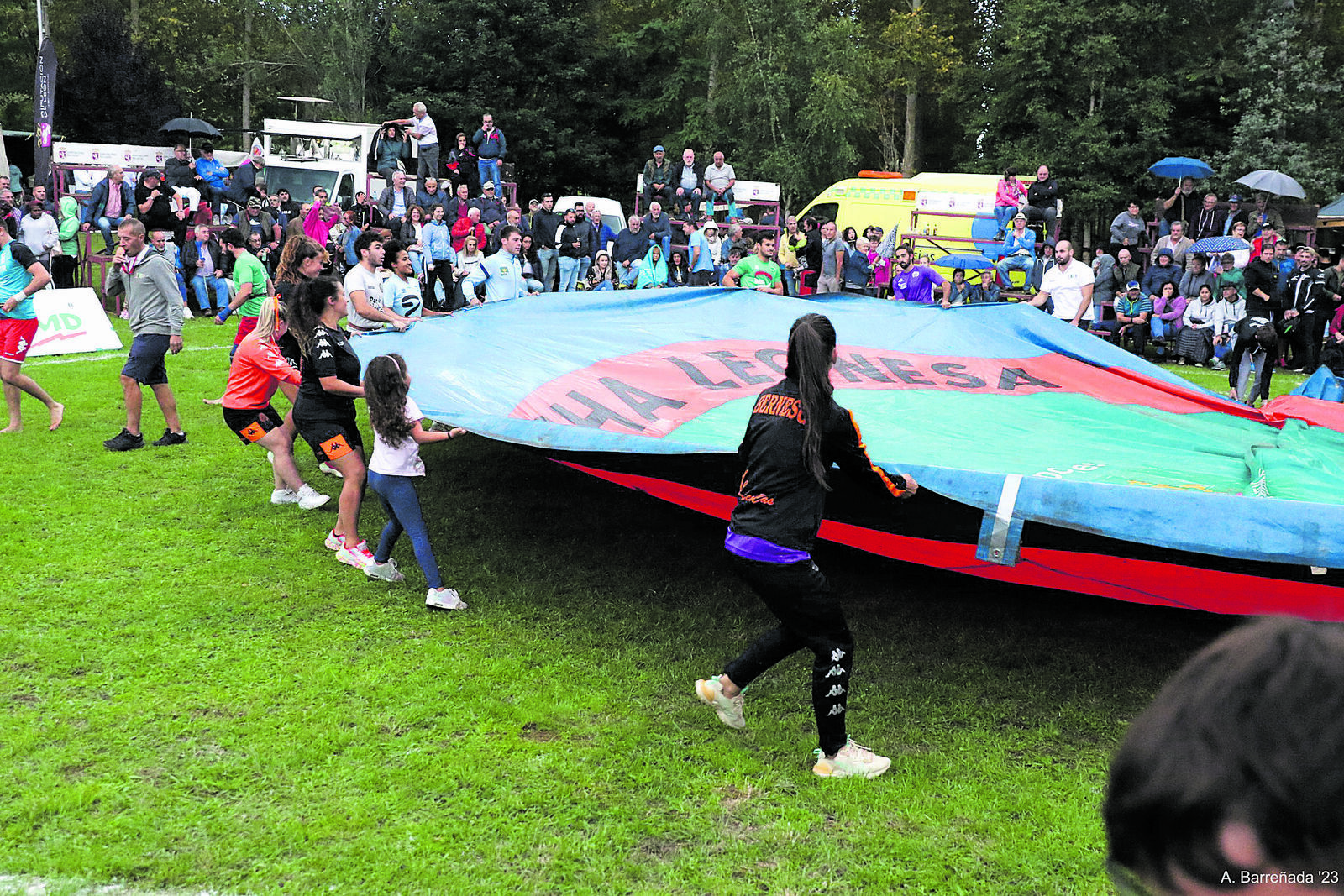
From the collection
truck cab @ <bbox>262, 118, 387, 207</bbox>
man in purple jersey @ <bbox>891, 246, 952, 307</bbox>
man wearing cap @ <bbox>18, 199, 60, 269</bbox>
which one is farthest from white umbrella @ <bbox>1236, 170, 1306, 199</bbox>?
man wearing cap @ <bbox>18, 199, 60, 269</bbox>

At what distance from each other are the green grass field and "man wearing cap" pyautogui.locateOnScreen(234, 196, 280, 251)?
35.8 ft

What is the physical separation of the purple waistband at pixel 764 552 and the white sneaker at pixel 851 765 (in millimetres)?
809

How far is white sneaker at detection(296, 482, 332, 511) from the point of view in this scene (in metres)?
7.68

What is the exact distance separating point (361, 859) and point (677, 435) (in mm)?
2669

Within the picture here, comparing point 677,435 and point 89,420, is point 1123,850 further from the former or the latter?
point 89,420

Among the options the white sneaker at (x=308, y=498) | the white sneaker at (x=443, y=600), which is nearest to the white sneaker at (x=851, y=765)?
the white sneaker at (x=443, y=600)

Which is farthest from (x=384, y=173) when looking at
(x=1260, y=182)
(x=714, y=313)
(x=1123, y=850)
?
(x=1123, y=850)

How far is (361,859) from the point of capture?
3.77m

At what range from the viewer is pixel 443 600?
598cm

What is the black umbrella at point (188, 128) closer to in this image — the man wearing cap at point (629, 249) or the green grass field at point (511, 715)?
the man wearing cap at point (629, 249)

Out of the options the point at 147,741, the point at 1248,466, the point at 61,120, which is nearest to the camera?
the point at 147,741

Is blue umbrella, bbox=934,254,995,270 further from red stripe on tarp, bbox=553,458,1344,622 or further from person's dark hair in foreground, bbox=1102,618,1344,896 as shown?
person's dark hair in foreground, bbox=1102,618,1344,896

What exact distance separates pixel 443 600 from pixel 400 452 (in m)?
0.80

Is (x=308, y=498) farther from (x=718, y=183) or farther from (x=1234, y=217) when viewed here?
(x=1234, y=217)
